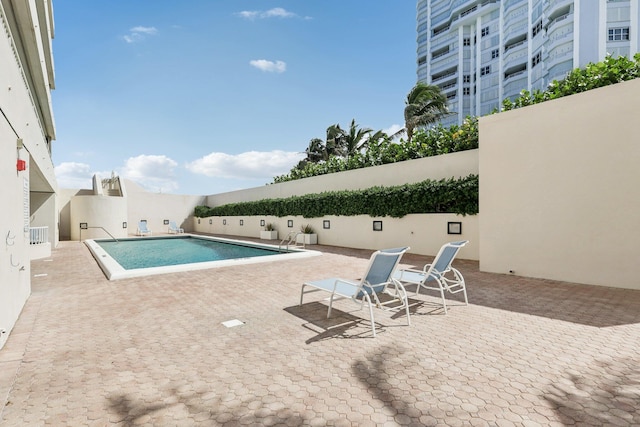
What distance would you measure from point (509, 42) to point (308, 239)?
159 ft

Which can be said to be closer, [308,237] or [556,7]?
[308,237]

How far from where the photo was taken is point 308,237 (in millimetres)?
18234

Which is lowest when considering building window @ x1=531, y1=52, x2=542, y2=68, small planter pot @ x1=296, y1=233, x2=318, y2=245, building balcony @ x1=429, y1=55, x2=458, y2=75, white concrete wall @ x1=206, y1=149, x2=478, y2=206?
small planter pot @ x1=296, y1=233, x2=318, y2=245

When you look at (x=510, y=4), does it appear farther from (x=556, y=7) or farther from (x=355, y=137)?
(x=355, y=137)

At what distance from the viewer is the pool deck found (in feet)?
9.00

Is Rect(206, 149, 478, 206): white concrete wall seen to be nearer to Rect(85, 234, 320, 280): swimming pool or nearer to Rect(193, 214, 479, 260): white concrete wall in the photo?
Rect(193, 214, 479, 260): white concrete wall

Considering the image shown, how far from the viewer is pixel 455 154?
43.1ft

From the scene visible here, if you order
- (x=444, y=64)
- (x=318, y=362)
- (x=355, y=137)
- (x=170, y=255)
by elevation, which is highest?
(x=444, y=64)

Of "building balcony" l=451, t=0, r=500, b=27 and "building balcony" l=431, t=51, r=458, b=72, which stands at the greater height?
"building balcony" l=451, t=0, r=500, b=27

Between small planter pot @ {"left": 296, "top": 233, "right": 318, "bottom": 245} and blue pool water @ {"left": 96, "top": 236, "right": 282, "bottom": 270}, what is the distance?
2.52 m

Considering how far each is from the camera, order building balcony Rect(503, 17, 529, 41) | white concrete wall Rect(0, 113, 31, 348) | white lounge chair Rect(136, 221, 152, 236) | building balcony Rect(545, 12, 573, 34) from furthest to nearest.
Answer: building balcony Rect(503, 17, 529, 41) → building balcony Rect(545, 12, 573, 34) → white lounge chair Rect(136, 221, 152, 236) → white concrete wall Rect(0, 113, 31, 348)

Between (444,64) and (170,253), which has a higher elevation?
(444,64)

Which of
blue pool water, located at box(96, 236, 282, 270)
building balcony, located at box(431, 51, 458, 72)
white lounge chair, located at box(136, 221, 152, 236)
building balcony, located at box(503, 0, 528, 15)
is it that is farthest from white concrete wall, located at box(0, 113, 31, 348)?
building balcony, located at box(431, 51, 458, 72)

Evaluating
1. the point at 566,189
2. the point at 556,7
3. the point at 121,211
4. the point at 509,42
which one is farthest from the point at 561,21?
the point at 121,211
